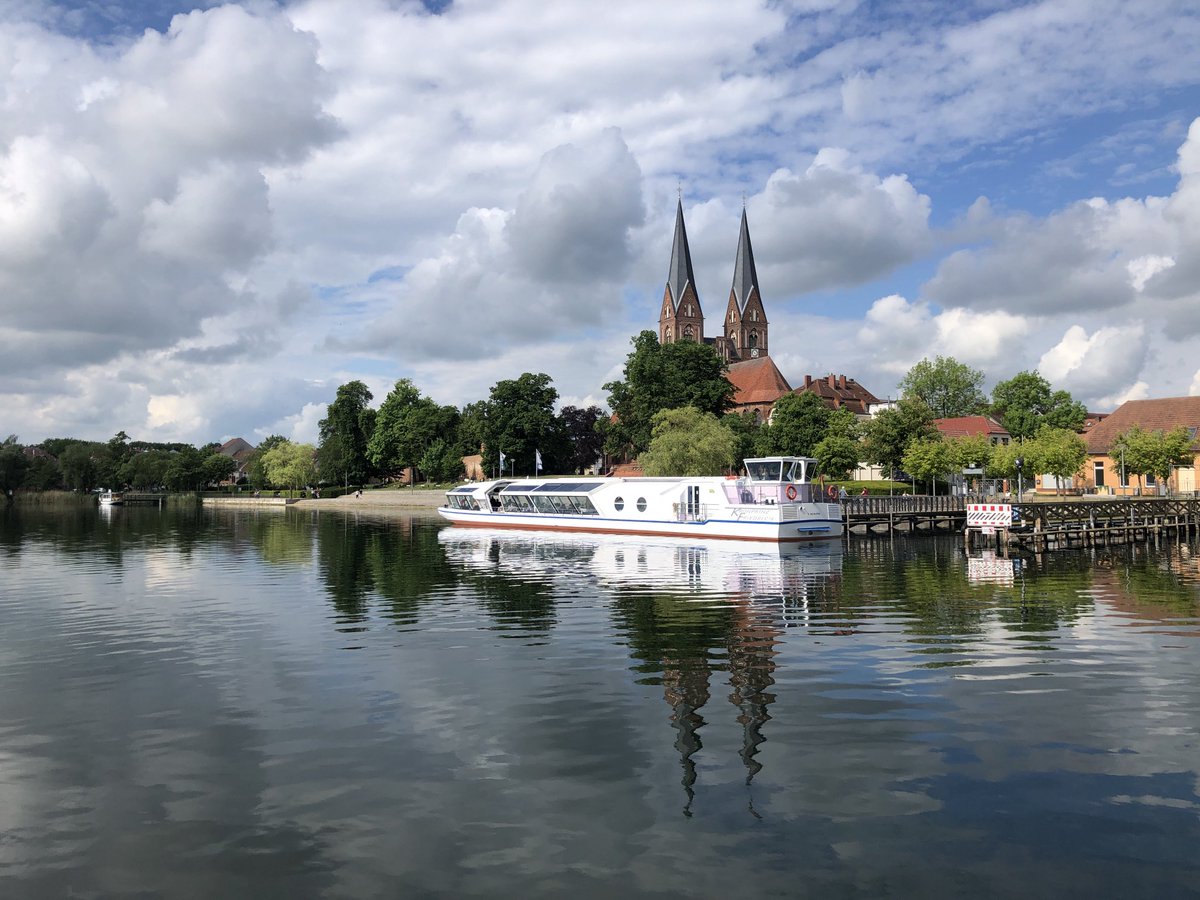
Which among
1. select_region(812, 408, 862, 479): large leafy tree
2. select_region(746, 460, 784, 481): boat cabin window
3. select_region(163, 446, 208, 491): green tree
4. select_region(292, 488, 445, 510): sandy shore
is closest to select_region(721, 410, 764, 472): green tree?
select_region(812, 408, 862, 479): large leafy tree

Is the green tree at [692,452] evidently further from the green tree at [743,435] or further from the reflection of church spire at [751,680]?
the reflection of church spire at [751,680]

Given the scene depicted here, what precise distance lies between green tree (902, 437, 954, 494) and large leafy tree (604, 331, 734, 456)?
23.2m

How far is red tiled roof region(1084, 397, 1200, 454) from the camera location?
289ft

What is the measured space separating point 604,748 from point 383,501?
364 feet

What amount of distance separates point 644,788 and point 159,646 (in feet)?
46.9

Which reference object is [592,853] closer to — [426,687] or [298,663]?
[426,687]

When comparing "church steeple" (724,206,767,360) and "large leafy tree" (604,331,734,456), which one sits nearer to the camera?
"large leafy tree" (604,331,734,456)

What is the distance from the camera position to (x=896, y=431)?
277 ft

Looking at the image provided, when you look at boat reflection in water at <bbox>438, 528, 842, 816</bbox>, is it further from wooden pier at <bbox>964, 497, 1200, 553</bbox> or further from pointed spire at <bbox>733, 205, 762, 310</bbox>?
pointed spire at <bbox>733, 205, 762, 310</bbox>

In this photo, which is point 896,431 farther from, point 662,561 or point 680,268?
point 680,268

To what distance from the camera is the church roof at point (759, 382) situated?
478 ft

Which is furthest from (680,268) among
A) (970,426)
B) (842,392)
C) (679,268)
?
(970,426)

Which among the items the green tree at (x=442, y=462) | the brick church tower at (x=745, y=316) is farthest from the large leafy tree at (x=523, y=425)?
the brick church tower at (x=745, y=316)

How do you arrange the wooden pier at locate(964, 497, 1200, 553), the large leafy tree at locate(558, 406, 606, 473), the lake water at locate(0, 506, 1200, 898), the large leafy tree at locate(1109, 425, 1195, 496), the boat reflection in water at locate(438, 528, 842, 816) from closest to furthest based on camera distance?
the lake water at locate(0, 506, 1200, 898), the boat reflection in water at locate(438, 528, 842, 816), the wooden pier at locate(964, 497, 1200, 553), the large leafy tree at locate(1109, 425, 1195, 496), the large leafy tree at locate(558, 406, 606, 473)
